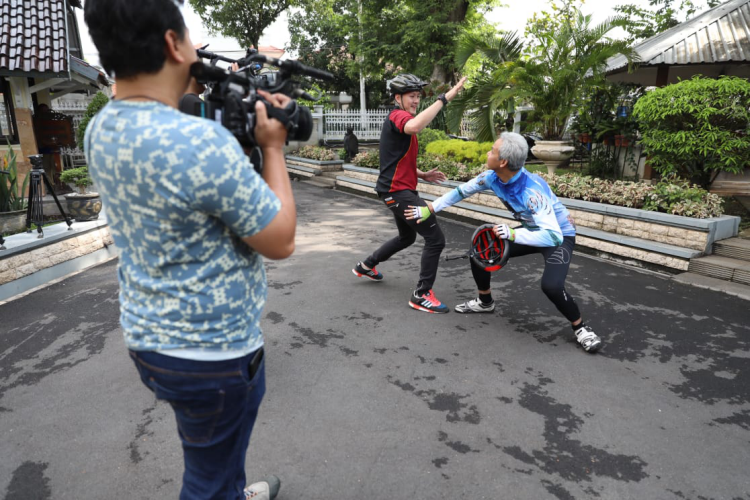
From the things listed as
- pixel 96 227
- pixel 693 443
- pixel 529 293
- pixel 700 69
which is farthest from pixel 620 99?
pixel 96 227

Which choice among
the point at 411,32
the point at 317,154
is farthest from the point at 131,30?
the point at 411,32

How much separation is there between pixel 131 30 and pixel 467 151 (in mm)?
9992

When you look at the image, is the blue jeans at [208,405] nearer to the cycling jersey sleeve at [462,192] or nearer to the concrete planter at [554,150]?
the cycling jersey sleeve at [462,192]

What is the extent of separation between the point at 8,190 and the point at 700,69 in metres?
12.2

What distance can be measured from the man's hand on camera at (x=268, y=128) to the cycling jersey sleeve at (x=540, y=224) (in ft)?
9.00

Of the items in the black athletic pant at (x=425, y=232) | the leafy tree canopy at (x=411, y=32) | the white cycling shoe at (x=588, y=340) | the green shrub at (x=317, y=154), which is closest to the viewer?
the white cycling shoe at (x=588, y=340)

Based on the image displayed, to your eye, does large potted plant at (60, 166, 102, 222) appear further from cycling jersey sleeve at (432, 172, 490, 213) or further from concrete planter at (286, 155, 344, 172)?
concrete planter at (286, 155, 344, 172)

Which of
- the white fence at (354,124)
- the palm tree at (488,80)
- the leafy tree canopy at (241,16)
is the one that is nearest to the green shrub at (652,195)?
the palm tree at (488,80)

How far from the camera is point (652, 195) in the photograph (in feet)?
20.5

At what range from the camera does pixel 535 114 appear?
9.61 m

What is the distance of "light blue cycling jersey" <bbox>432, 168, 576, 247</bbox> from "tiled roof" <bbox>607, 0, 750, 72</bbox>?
21.2 ft

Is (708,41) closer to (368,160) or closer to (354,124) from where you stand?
(368,160)

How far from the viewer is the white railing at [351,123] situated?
20.5 metres

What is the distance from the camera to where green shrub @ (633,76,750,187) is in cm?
611
